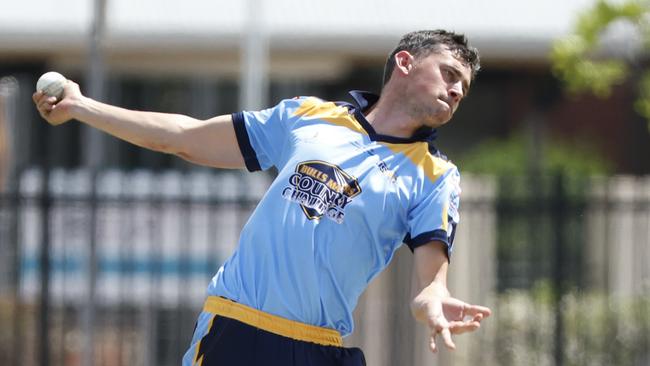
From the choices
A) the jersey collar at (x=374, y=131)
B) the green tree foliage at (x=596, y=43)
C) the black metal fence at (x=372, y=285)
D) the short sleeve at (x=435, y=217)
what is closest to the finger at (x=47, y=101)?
the jersey collar at (x=374, y=131)

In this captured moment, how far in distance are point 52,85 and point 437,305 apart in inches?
62.7

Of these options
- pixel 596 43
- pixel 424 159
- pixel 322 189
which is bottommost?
pixel 322 189

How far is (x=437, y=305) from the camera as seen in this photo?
4.28 m

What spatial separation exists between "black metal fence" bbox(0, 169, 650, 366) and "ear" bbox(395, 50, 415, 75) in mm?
4998

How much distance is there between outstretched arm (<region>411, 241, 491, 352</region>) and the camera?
4.17 m

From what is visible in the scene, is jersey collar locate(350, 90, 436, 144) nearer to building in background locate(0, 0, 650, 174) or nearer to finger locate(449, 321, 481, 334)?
finger locate(449, 321, 481, 334)

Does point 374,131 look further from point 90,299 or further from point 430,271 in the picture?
point 90,299

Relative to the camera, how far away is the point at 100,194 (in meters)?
9.76

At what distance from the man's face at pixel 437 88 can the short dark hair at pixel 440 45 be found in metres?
0.02

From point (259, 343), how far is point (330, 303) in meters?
0.27

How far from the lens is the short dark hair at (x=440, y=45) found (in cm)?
473

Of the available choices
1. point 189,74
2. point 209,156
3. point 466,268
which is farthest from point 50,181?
point 189,74

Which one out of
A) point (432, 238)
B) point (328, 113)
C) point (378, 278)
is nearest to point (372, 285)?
point (378, 278)

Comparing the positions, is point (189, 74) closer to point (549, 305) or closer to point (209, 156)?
point (549, 305)
